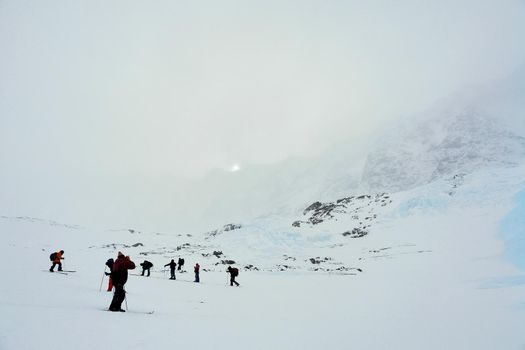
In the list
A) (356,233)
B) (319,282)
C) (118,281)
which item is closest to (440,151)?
(356,233)

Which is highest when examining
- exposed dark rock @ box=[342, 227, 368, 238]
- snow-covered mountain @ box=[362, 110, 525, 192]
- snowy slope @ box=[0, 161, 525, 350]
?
snow-covered mountain @ box=[362, 110, 525, 192]

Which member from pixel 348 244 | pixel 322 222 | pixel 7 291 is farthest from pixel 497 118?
pixel 7 291

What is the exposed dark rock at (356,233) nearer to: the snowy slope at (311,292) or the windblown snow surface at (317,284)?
the windblown snow surface at (317,284)

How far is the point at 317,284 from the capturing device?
27.4m

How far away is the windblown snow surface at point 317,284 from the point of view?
9.31 meters

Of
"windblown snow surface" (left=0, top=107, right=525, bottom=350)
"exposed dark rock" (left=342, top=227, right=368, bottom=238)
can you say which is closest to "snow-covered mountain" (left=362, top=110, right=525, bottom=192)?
"windblown snow surface" (left=0, top=107, right=525, bottom=350)

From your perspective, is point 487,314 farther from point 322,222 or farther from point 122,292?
point 322,222

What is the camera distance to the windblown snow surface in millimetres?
9306

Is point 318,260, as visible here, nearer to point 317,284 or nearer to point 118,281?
point 317,284

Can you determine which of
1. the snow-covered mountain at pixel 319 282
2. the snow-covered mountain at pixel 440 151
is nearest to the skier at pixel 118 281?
the snow-covered mountain at pixel 319 282

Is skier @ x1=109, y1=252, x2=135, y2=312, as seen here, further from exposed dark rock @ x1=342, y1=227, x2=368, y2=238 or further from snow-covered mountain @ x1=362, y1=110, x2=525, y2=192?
snow-covered mountain @ x1=362, y1=110, x2=525, y2=192

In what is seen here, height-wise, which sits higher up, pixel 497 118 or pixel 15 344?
pixel 497 118

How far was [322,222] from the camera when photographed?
222ft

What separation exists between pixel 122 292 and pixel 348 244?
45.4 metres
